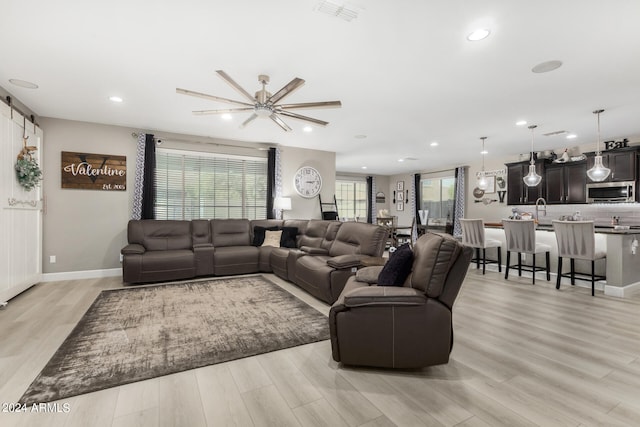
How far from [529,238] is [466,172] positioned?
4.48 m

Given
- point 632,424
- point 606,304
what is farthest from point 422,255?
point 606,304

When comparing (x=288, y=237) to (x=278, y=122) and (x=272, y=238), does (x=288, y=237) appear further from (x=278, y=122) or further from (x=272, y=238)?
(x=278, y=122)

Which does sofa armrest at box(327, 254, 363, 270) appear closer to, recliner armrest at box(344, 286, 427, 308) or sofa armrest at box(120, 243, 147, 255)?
recliner armrest at box(344, 286, 427, 308)

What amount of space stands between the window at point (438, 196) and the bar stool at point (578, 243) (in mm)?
4899

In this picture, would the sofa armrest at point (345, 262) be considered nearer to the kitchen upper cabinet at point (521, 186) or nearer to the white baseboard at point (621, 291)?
the white baseboard at point (621, 291)

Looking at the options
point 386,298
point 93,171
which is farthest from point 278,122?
point 93,171

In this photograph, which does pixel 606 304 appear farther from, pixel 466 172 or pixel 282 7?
pixel 466 172

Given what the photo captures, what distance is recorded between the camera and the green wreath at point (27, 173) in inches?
151

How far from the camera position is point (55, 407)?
1721 millimetres

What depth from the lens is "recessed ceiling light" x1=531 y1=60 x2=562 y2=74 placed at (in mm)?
2934

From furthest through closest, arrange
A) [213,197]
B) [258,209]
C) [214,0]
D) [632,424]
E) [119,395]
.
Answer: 1. [258,209]
2. [213,197]
3. [214,0]
4. [119,395]
5. [632,424]

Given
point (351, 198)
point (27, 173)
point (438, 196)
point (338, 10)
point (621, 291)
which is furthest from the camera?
point (351, 198)

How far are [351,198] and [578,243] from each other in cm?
745

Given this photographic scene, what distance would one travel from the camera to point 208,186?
6.08 meters
